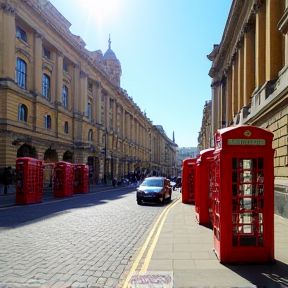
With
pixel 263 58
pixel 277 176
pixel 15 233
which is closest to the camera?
pixel 15 233

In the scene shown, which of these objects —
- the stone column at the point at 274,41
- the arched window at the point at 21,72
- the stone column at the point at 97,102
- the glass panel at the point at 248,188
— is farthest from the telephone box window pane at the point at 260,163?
the stone column at the point at 97,102

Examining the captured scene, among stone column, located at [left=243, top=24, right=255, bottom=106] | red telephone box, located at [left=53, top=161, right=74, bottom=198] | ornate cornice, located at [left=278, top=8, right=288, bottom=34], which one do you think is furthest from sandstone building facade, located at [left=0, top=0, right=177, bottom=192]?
ornate cornice, located at [left=278, top=8, right=288, bottom=34]

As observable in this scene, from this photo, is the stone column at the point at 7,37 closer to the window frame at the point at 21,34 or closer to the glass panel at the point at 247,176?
the window frame at the point at 21,34

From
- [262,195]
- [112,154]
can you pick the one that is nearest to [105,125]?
[112,154]

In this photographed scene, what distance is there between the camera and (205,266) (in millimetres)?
6008

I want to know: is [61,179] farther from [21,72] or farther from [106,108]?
[106,108]

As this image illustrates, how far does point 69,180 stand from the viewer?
26297 mm

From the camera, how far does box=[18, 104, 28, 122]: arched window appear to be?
32906mm

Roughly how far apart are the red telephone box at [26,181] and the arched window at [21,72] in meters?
16.8

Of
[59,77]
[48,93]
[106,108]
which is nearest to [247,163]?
[48,93]

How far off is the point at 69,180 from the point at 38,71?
1574cm

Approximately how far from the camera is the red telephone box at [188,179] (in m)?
19.9

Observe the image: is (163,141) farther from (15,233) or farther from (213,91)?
(15,233)

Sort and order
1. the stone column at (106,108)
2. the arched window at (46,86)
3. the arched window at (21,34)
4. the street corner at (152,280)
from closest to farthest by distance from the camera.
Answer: the street corner at (152,280), the arched window at (21,34), the arched window at (46,86), the stone column at (106,108)
